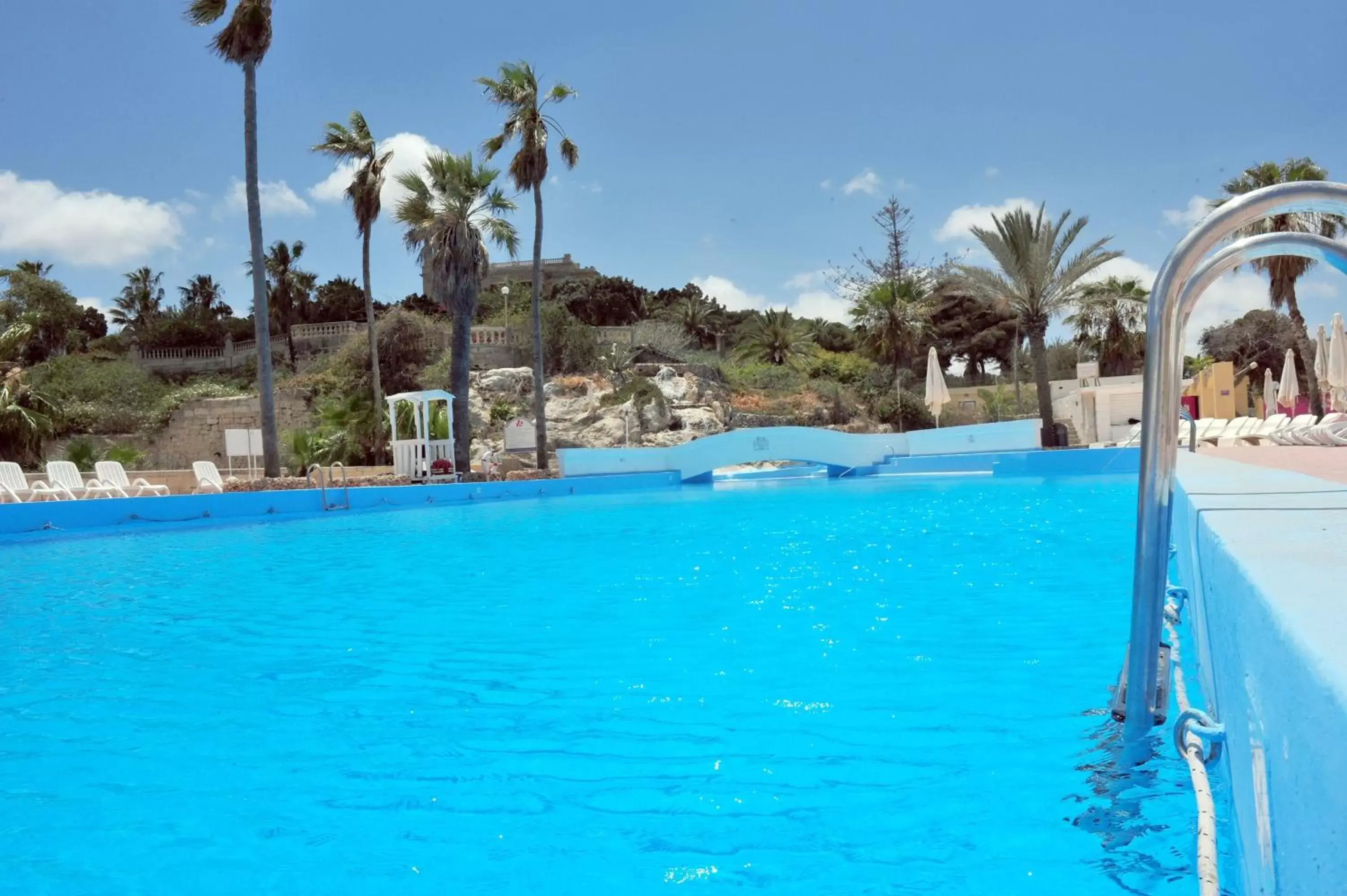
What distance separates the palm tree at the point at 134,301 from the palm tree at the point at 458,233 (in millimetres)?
30669

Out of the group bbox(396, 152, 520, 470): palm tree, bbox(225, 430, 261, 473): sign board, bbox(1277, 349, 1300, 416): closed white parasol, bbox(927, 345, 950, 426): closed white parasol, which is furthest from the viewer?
bbox(927, 345, 950, 426): closed white parasol

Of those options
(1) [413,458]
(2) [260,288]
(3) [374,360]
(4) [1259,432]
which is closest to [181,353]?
(3) [374,360]

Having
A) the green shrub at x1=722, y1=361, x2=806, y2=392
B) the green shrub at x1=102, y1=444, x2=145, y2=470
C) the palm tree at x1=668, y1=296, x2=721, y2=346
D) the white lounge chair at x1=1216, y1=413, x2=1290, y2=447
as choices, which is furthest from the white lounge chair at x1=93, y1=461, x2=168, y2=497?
the palm tree at x1=668, y1=296, x2=721, y2=346

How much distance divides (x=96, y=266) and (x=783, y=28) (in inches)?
1333

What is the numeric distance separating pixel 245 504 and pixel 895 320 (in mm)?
24794

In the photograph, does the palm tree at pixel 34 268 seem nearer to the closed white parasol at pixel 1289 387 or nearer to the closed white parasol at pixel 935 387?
the closed white parasol at pixel 935 387

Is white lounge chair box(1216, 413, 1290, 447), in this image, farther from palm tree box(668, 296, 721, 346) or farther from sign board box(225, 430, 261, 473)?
palm tree box(668, 296, 721, 346)

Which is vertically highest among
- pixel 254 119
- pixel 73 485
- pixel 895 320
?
pixel 254 119

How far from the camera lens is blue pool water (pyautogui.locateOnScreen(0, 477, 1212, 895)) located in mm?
2418

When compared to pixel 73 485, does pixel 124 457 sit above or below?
above

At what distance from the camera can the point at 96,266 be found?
1572 inches

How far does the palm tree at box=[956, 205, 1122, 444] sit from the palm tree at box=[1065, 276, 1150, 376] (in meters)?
10.6

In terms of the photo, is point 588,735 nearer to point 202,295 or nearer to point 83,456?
point 83,456

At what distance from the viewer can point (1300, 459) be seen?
7.13m
